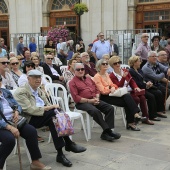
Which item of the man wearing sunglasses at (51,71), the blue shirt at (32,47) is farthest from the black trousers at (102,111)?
the blue shirt at (32,47)

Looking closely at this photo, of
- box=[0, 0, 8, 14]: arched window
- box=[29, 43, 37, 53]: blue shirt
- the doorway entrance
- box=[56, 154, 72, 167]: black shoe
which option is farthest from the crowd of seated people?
box=[0, 0, 8, 14]: arched window

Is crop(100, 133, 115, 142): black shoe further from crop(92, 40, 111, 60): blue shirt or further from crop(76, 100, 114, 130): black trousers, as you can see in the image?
crop(92, 40, 111, 60): blue shirt

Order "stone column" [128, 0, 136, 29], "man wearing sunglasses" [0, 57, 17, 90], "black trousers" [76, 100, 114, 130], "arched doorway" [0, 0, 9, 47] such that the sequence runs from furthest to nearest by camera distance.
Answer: "arched doorway" [0, 0, 9, 47]
"stone column" [128, 0, 136, 29]
"man wearing sunglasses" [0, 57, 17, 90]
"black trousers" [76, 100, 114, 130]

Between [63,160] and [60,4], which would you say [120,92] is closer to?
[63,160]

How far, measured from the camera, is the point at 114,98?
612cm

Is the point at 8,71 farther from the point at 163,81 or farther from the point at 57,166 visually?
the point at 163,81

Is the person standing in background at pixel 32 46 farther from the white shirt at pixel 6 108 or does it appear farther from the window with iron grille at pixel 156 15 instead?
the white shirt at pixel 6 108

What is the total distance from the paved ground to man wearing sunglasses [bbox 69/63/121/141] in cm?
25

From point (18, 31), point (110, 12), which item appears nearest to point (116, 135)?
point (110, 12)

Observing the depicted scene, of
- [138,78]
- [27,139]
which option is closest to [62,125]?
[27,139]

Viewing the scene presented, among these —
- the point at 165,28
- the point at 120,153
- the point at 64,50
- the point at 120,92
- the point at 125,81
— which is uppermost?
the point at 165,28

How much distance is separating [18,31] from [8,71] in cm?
1691

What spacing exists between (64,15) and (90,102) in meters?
16.0

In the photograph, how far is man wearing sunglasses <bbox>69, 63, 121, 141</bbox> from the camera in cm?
540
